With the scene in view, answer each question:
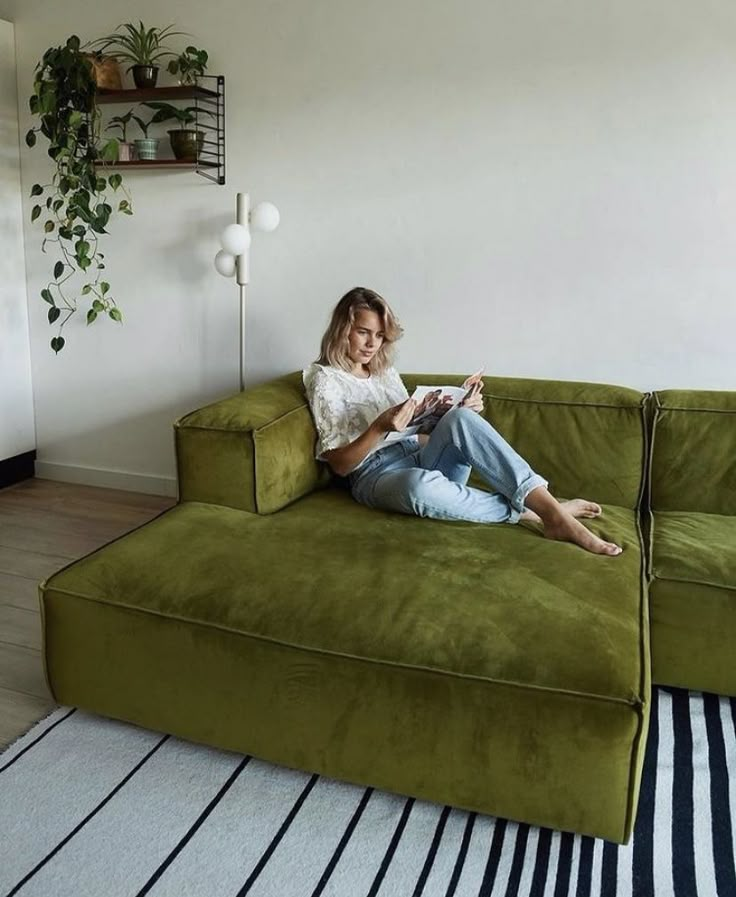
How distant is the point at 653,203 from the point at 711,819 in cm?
184

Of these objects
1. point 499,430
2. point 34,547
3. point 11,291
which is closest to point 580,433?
point 499,430

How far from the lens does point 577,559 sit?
195 centimetres

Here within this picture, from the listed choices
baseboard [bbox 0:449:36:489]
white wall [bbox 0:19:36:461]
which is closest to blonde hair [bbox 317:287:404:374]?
white wall [bbox 0:19:36:461]

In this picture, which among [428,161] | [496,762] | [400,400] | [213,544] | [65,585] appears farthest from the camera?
[428,161]

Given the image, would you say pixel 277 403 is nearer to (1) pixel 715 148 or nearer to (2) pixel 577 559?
(2) pixel 577 559

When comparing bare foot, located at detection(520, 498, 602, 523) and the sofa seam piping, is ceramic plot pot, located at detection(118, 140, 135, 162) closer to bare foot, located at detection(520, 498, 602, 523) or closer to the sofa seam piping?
the sofa seam piping

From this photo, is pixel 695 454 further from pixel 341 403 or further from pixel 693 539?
pixel 341 403

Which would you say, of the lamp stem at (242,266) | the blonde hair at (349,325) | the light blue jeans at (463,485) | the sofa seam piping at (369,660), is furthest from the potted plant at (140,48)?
the sofa seam piping at (369,660)

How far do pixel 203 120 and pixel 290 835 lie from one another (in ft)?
8.41

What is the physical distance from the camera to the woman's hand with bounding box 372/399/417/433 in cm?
223

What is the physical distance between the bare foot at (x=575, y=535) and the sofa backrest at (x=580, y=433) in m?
0.38

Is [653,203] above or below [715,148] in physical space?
below

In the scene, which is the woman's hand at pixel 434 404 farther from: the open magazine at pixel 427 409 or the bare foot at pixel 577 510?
the bare foot at pixel 577 510

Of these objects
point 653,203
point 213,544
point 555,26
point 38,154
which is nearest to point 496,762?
point 213,544
